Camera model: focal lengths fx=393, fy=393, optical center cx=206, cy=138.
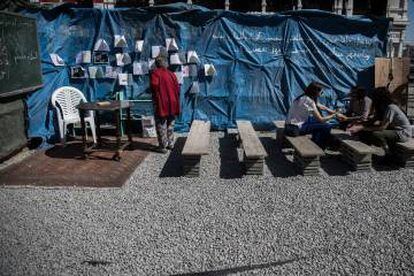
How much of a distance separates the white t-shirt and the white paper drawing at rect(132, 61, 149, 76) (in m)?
3.87

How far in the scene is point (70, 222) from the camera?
15.1ft

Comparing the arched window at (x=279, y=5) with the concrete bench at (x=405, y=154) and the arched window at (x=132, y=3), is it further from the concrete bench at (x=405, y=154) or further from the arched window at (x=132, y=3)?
the concrete bench at (x=405, y=154)

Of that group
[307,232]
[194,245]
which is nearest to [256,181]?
[307,232]

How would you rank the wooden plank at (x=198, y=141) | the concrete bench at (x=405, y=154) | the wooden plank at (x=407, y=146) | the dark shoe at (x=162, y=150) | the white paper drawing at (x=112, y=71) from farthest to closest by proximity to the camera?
the white paper drawing at (x=112, y=71)
the dark shoe at (x=162, y=150)
the concrete bench at (x=405, y=154)
the wooden plank at (x=407, y=146)
the wooden plank at (x=198, y=141)

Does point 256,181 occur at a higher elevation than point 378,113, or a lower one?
lower

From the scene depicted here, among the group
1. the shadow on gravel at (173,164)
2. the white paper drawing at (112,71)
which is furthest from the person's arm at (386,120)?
the white paper drawing at (112,71)

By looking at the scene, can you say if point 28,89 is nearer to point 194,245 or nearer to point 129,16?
point 129,16

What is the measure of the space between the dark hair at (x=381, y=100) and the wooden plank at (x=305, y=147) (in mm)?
1343

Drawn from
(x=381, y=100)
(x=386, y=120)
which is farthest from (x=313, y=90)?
(x=386, y=120)

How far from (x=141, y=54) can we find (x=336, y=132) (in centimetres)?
481

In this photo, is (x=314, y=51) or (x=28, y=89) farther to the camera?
(x=314, y=51)

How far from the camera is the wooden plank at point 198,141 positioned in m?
6.09

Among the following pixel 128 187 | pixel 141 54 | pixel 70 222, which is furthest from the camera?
pixel 141 54

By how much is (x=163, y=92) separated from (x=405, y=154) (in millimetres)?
4322
